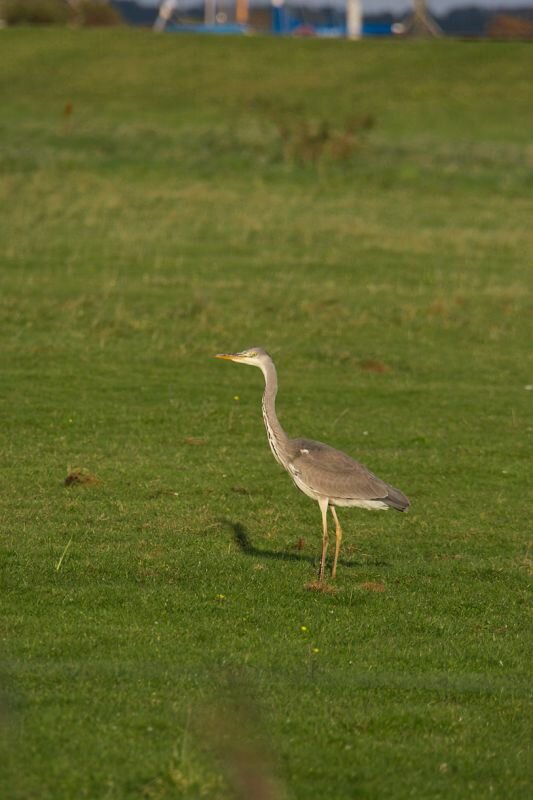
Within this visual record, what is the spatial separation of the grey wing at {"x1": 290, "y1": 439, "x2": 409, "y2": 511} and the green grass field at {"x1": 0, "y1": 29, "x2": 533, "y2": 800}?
70cm

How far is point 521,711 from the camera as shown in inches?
315

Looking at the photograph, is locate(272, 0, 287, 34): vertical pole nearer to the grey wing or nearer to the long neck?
the long neck

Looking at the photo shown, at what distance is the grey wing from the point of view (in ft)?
32.9

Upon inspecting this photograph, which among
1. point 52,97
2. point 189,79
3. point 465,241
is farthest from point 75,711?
point 189,79

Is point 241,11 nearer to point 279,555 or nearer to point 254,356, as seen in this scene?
point 254,356

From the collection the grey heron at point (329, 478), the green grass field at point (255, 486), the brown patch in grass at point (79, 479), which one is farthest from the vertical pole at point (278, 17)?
the grey heron at point (329, 478)

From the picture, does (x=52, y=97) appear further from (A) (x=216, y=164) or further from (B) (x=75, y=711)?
(B) (x=75, y=711)

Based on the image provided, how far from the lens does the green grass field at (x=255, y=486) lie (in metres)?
7.33

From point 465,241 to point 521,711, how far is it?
2159 centimetres

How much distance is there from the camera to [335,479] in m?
10.0

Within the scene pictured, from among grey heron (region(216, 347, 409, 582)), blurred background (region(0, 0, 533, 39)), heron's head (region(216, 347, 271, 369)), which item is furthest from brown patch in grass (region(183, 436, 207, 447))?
blurred background (region(0, 0, 533, 39))

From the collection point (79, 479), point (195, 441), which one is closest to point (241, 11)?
point (195, 441)

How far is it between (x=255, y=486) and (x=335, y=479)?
310 cm

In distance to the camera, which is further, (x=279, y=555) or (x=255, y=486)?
(x=255, y=486)
